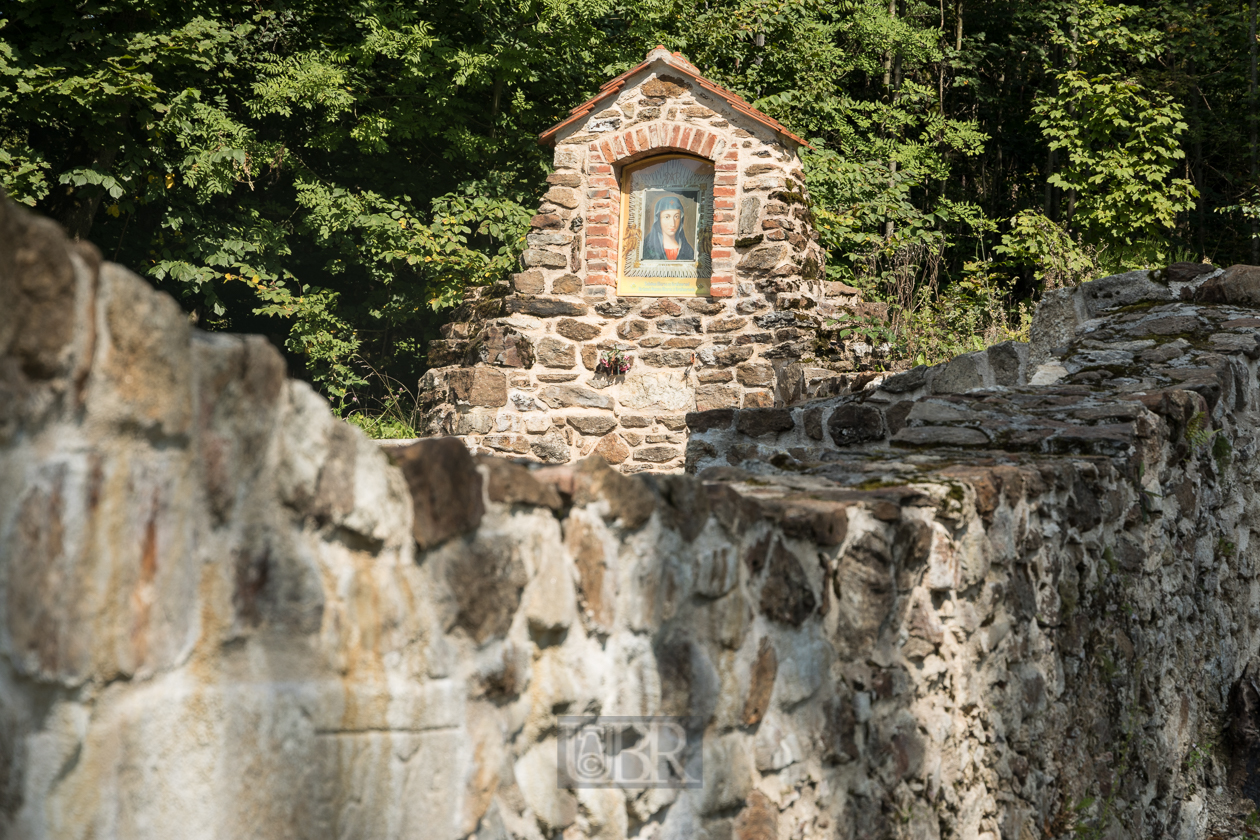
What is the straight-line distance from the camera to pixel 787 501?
5.90 feet

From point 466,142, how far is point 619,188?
8.75ft

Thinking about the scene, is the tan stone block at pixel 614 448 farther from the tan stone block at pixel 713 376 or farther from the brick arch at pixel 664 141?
the brick arch at pixel 664 141

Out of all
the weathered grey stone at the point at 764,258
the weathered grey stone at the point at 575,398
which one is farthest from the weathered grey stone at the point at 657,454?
the weathered grey stone at the point at 764,258

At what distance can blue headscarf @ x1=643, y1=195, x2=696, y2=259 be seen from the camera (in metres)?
7.59

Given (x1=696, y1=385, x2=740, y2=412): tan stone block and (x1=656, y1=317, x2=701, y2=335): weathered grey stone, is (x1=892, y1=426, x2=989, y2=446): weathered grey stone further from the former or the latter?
(x1=656, y1=317, x2=701, y2=335): weathered grey stone

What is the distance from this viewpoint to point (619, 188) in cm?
769

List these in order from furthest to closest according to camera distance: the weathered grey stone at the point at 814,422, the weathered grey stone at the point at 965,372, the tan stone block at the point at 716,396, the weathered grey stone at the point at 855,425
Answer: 1. the tan stone block at the point at 716,396
2. the weathered grey stone at the point at 965,372
3. the weathered grey stone at the point at 814,422
4. the weathered grey stone at the point at 855,425

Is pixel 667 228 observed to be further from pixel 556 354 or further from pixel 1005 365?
pixel 1005 365

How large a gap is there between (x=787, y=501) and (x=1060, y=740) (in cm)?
126

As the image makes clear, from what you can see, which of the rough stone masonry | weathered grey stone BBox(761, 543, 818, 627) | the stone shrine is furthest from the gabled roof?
weathered grey stone BBox(761, 543, 818, 627)

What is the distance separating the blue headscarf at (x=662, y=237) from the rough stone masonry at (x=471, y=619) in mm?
4978

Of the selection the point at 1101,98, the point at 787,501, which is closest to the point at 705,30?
the point at 1101,98

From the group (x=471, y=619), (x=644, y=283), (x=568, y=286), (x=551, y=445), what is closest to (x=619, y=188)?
(x=644, y=283)

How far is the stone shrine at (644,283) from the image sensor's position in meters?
7.33
